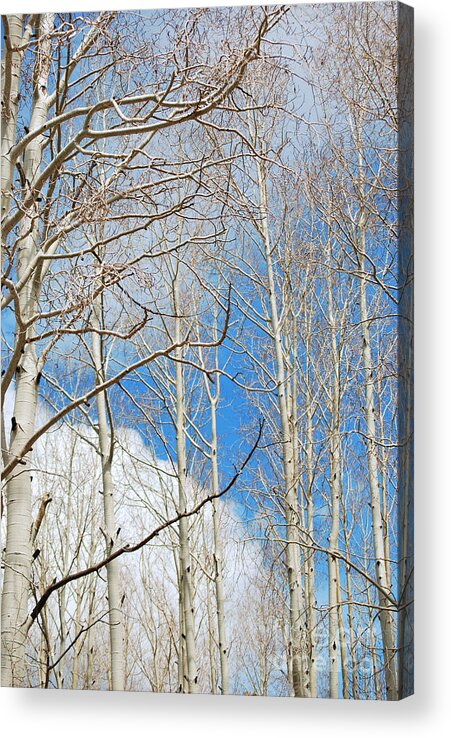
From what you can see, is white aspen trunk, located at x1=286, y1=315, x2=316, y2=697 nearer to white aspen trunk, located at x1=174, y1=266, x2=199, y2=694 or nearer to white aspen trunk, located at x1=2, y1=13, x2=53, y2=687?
white aspen trunk, located at x1=174, y1=266, x2=199, y2=694

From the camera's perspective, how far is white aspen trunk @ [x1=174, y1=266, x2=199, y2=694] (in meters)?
4.50

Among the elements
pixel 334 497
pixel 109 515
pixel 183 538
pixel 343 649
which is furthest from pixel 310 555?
pixel 109 515

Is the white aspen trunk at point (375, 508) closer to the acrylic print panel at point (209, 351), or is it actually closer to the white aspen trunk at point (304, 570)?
the acrylic print panel at point (209, 351)

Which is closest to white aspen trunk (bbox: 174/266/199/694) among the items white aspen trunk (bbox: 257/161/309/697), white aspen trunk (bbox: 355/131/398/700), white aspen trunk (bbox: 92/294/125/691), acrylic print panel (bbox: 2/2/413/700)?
acrylic print panel (bbox: 2/2/413/700)

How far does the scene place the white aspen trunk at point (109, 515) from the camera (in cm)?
457

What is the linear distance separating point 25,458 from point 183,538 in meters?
0.67

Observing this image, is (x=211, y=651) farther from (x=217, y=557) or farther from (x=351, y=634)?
(x=351, y=634)

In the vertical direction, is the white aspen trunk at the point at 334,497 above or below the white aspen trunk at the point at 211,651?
above

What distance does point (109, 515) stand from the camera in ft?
15.2

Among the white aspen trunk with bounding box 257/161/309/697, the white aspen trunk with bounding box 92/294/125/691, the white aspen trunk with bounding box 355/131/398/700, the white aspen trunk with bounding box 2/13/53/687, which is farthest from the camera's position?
the white aspen trunk with bounding box 2/13/53/687

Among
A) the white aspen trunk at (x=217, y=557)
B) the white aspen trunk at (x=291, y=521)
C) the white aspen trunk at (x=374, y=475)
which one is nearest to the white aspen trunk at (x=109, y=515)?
the white aspen trunk at (x=217, y=557)

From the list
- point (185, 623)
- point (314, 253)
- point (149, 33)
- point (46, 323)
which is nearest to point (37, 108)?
point (149, 33)

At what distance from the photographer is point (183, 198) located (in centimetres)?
461

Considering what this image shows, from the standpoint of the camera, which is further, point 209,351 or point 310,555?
point 209,351
